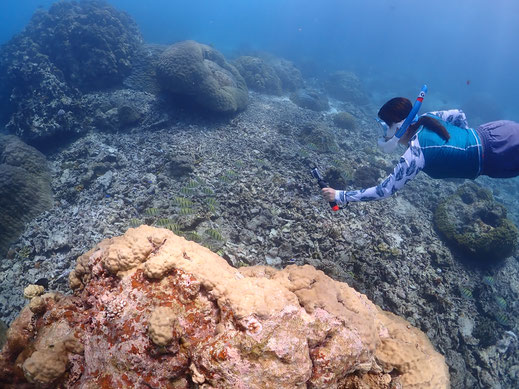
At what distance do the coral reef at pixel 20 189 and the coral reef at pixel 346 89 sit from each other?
2270 centimetres

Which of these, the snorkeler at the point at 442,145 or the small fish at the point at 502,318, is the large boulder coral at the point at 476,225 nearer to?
the small fish at the point at 502,318

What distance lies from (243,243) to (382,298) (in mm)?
3044

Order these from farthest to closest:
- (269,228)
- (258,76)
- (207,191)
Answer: (258,76)
(207,191)
(269,228)

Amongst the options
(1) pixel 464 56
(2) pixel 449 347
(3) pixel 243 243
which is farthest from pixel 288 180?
(1) pixel 464 56

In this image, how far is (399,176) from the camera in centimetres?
362

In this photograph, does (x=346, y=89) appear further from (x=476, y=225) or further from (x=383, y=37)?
(x=383, y=37)

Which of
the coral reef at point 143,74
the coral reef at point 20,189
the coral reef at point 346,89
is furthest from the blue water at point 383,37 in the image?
the coral reef at point 20,189

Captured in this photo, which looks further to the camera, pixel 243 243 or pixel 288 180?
pixel 288 180

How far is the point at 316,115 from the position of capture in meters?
14.9

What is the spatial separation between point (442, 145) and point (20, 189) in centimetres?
917

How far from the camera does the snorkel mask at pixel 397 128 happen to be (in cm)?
322

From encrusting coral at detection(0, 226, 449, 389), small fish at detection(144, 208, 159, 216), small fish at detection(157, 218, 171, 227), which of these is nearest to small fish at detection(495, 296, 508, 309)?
encrusting coral at detection(0, 226, 449, 389)

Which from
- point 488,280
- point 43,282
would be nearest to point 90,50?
point 43,282

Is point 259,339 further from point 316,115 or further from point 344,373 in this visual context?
point 316,115
